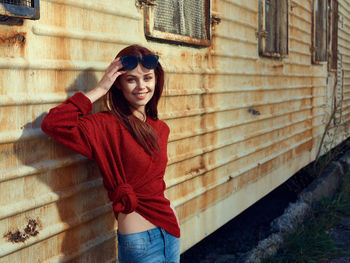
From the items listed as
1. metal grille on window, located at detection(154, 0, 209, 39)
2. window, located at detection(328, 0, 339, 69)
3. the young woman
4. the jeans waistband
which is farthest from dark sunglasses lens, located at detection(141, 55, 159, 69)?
window, located at detection(328, 0, 339, 69)

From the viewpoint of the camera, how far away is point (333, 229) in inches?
208

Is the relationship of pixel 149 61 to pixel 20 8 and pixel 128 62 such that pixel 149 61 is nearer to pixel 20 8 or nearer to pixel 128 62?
pixel 128 62

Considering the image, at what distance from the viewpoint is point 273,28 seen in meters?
5.09

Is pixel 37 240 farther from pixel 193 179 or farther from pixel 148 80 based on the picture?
pixel 193 179

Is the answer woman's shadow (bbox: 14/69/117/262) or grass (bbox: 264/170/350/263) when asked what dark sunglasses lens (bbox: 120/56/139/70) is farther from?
grass (bbox: 264/170/350/263)

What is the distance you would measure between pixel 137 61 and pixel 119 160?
50 centimetres

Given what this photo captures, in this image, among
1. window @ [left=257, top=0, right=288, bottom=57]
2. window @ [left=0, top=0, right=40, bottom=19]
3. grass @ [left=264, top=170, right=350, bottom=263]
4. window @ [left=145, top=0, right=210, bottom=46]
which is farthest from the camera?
window @ [left=257, top=0, right=288, bottom=57]

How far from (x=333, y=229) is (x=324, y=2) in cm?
436

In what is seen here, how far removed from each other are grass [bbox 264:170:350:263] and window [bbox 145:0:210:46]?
7.04 feet

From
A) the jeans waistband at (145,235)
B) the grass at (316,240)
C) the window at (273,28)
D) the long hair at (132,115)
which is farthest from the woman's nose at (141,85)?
the window at (273,28)

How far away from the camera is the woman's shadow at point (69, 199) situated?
1900 millimetres

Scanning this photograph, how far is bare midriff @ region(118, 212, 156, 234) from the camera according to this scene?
6.85 ft

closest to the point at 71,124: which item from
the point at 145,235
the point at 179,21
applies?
the point at 145,235

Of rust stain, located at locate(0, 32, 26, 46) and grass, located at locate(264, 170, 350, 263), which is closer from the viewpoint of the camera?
rust stain, located at locate(0, 32, 26, 46)
